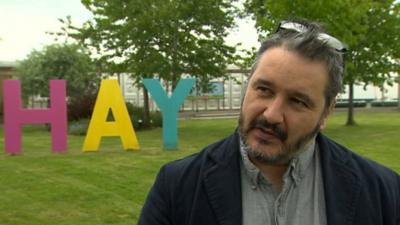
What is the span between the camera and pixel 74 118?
2670 centimetres

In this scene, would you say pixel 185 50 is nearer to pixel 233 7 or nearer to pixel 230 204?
pixel 233 7

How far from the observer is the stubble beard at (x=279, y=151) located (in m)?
1.64

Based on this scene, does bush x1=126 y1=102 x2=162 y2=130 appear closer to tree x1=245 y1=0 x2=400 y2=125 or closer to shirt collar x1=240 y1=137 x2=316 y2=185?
tree x1=245 y1=0 x2=400 y2=125

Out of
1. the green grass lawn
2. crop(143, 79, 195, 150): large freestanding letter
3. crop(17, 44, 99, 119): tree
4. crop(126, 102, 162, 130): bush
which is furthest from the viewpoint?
crop(17, 44, 99, 119): tree

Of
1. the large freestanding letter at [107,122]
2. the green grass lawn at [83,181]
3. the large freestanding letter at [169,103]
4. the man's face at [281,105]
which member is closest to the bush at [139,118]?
the green grass lawn at [83,181]

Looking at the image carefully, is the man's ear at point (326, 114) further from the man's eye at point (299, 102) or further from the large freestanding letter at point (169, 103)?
the large freestanding letter at point (169, 103)

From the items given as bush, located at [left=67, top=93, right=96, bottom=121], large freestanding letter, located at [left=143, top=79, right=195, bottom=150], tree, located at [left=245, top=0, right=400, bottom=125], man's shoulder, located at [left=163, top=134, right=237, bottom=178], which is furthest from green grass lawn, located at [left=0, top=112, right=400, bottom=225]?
bush, located at [left=67, top=93, right=96, bottom=121]

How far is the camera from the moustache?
1.63 meters

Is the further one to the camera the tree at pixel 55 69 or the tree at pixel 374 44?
the tree at pixel 55 69

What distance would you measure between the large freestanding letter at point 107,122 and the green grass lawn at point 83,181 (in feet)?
1.02

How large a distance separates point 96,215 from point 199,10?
1756 centimetres

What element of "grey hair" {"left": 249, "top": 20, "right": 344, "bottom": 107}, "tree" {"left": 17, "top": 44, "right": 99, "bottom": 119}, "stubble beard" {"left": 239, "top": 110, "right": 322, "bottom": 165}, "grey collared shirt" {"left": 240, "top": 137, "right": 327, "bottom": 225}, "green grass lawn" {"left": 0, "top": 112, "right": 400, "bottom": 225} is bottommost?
"green grass lawn" {"left": 0, "top": 112, "right": 400, "bottom": 225}

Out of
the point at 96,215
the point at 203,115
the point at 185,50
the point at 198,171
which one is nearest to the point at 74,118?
the point at 185,50

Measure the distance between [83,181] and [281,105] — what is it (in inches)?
322
